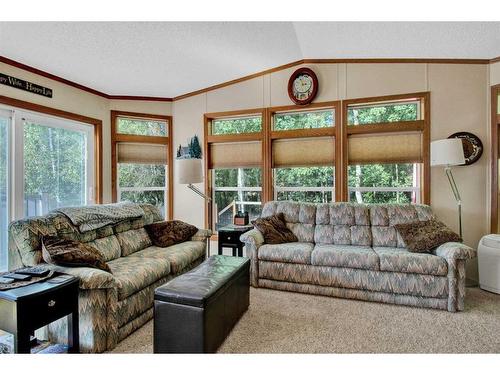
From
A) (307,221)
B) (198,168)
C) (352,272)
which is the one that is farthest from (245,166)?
(352,272)

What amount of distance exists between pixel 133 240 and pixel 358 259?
96.9 inches

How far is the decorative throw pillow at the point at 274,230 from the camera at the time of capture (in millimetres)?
3420

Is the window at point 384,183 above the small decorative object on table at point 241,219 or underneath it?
above

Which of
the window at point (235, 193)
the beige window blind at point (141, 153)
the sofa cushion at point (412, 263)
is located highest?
the beige window blind at point (141, 153)

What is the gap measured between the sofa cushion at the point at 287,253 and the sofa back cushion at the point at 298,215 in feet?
0.98

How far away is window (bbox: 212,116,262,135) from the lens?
450cm

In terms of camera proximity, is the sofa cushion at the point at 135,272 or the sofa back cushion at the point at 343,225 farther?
the sofa back cushion at the point at 343,225

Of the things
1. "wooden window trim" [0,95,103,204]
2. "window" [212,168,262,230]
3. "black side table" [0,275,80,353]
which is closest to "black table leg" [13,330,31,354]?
"black side table" [0,275,80,353]

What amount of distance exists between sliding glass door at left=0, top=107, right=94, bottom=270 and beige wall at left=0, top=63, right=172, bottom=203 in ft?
0.60

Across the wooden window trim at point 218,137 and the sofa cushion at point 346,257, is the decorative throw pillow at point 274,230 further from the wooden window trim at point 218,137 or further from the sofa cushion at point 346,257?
the wooden window trim at point 218,137

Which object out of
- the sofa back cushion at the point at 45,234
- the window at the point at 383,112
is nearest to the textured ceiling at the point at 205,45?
the window at the point at 383,112

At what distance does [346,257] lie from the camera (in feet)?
9.62

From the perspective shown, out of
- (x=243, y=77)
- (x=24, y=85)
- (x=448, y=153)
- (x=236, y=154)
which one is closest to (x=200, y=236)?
(x=236, y=154)

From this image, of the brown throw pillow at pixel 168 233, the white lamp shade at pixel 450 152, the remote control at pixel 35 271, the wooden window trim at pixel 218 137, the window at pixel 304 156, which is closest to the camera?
the remote control at pixel 35 271
